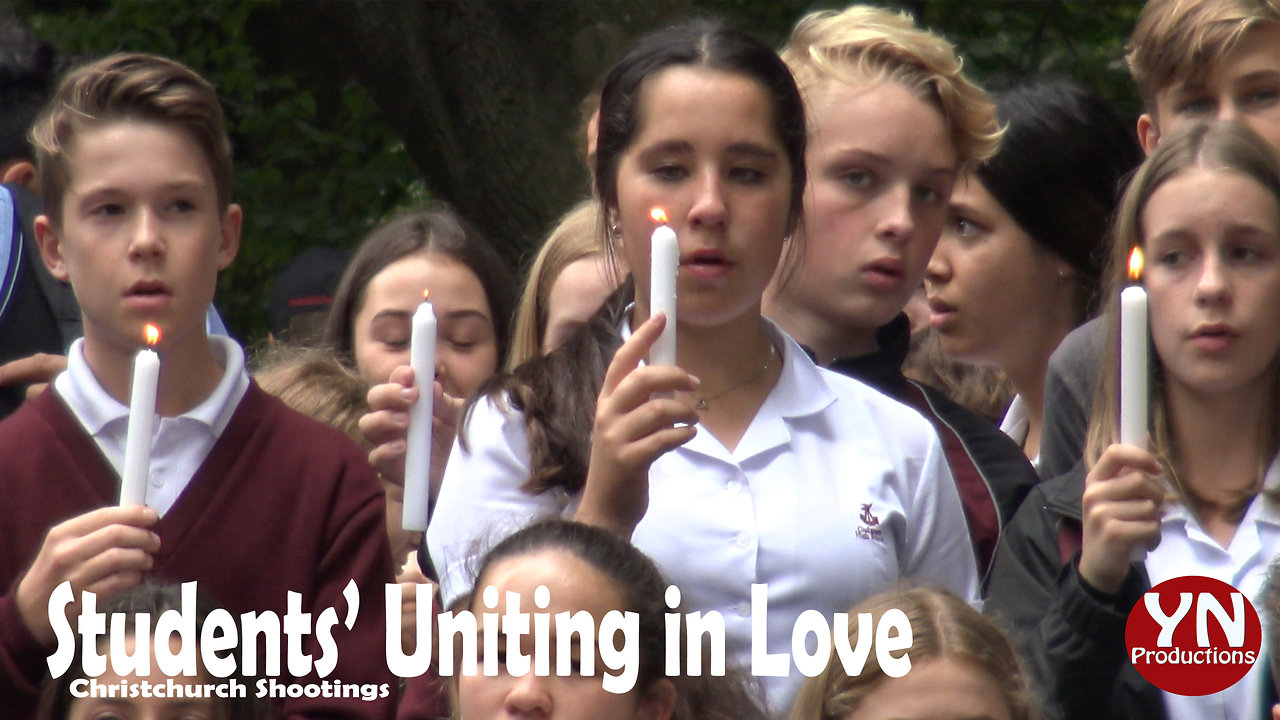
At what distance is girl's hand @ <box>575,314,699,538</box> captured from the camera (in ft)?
9.27

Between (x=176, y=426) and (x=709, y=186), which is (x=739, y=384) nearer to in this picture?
(x=709, y=186)

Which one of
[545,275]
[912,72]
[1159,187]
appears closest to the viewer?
[1159,187]

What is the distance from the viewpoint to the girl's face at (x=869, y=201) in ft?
13.1

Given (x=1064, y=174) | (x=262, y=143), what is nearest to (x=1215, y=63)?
(x=1064, y=174)

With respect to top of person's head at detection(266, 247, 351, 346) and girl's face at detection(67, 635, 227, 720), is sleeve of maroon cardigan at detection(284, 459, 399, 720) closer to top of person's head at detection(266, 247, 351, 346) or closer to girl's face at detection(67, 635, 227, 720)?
girl's face at detection(67, 635, 227, 720)

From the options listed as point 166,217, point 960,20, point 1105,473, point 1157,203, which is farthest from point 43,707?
point 960,20

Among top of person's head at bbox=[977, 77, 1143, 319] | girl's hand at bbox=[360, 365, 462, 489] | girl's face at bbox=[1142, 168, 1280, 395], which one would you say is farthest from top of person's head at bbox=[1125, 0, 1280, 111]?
girl's hand at bbox=[360, 365, 462, 489]

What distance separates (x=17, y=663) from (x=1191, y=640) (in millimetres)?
1851

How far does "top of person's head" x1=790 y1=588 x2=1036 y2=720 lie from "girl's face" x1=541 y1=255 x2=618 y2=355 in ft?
4.80

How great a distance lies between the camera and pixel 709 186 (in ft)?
10.9

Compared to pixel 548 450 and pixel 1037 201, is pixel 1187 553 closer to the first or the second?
pixel 548 450

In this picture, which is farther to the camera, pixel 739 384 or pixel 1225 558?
pixel 739 384

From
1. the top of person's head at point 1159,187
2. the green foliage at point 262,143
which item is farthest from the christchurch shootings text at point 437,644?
the green foliage at point 262,143

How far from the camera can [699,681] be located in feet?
10.3
